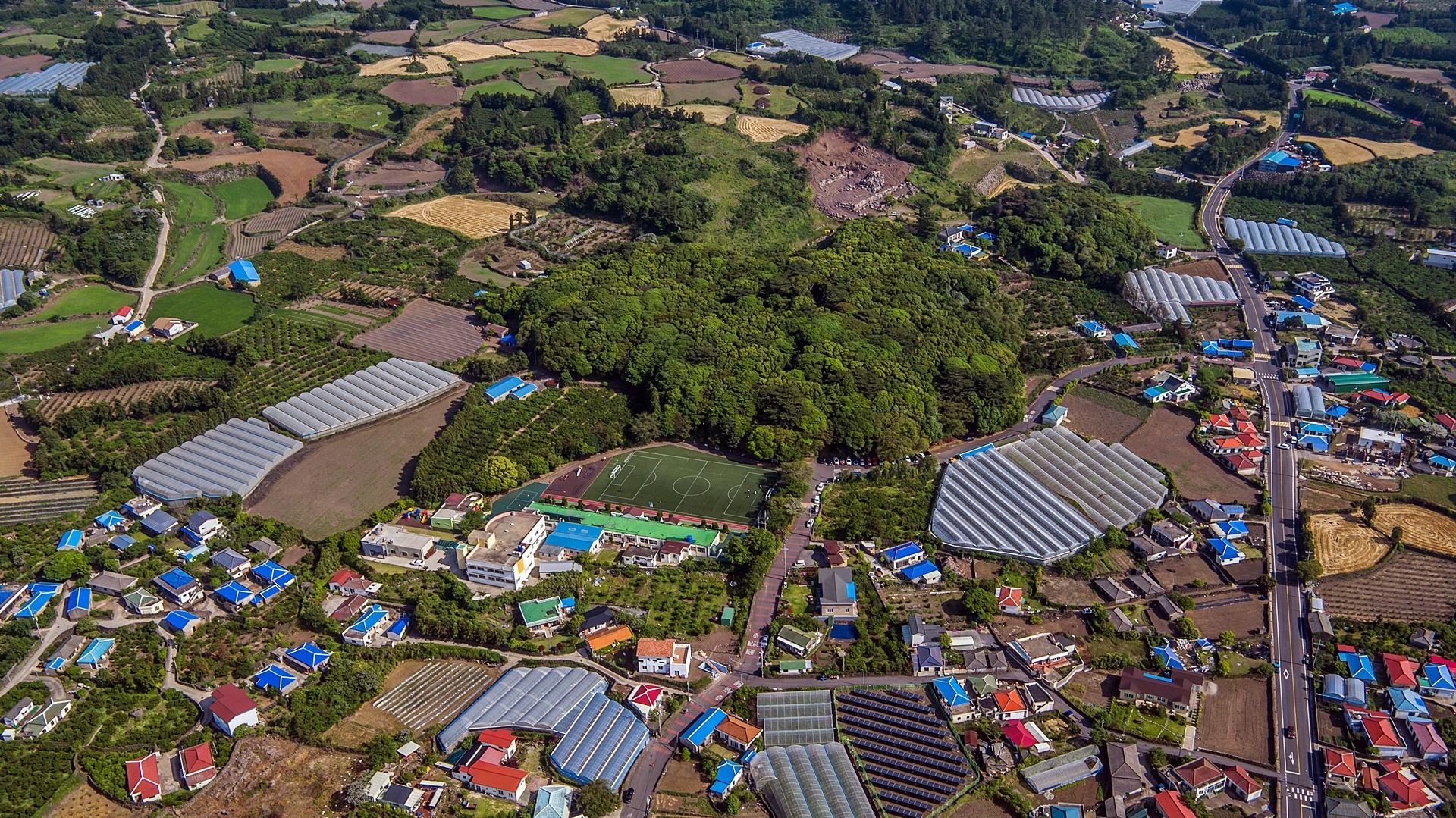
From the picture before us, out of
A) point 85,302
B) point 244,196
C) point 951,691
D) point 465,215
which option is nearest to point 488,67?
point 244,196

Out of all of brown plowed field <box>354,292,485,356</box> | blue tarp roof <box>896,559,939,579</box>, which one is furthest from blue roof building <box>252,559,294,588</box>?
blue tarp roof <box>896,559,939,579</box>

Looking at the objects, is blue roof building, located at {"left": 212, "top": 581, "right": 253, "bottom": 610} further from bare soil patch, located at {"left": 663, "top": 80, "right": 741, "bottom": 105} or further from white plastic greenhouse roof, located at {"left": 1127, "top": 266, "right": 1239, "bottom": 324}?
bare soil patch, located at {"left": 663, "top": 80, "right": 741, "bottom": 105}

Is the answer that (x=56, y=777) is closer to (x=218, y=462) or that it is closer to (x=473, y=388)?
(x=218, y=462)

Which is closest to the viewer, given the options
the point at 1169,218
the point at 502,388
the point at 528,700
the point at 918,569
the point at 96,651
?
the point at 528,700

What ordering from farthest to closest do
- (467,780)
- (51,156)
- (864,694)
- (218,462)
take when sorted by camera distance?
(51,156) < (218,462) < (864,694) < (467,780)

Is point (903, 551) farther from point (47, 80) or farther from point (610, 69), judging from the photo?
point (47, 80)

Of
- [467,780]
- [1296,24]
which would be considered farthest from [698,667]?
[1296,24]
